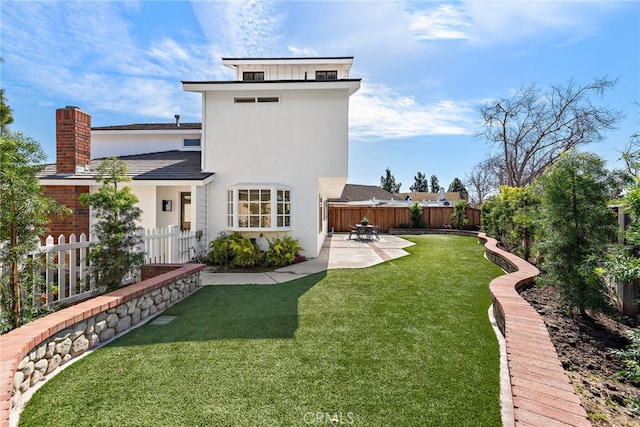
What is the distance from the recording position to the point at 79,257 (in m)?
6.21

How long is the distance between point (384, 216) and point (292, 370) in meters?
21.8

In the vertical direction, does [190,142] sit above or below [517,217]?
above

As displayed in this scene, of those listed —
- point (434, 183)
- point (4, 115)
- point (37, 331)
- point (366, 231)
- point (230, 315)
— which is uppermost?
point (434, 183)

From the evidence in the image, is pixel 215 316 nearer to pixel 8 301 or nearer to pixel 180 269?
pixel 180 269

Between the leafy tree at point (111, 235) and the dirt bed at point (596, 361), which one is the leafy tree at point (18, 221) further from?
the dirt bed at point (596, 361)

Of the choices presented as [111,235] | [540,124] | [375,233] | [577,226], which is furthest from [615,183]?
[540,124]

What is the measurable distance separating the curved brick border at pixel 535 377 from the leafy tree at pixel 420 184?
248 feet

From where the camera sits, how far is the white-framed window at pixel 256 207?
10.4m

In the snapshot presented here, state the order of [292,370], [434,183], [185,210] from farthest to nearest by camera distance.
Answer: [434,183] < [185,210] < [292,370]

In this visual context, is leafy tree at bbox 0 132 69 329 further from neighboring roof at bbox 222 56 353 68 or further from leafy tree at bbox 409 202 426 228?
leafy tree at bbox 409 202 426 228

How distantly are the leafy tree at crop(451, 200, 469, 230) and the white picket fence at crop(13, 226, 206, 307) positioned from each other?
18.6 meters

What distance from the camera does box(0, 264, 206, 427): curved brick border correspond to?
2276 millimetres

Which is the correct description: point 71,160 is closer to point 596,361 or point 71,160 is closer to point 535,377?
point 535,377

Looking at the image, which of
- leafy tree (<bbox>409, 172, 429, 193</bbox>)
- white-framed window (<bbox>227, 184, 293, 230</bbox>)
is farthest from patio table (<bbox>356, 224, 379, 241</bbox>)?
leafy tree (<bbox>409, 172, 429, 193</bbox>)
